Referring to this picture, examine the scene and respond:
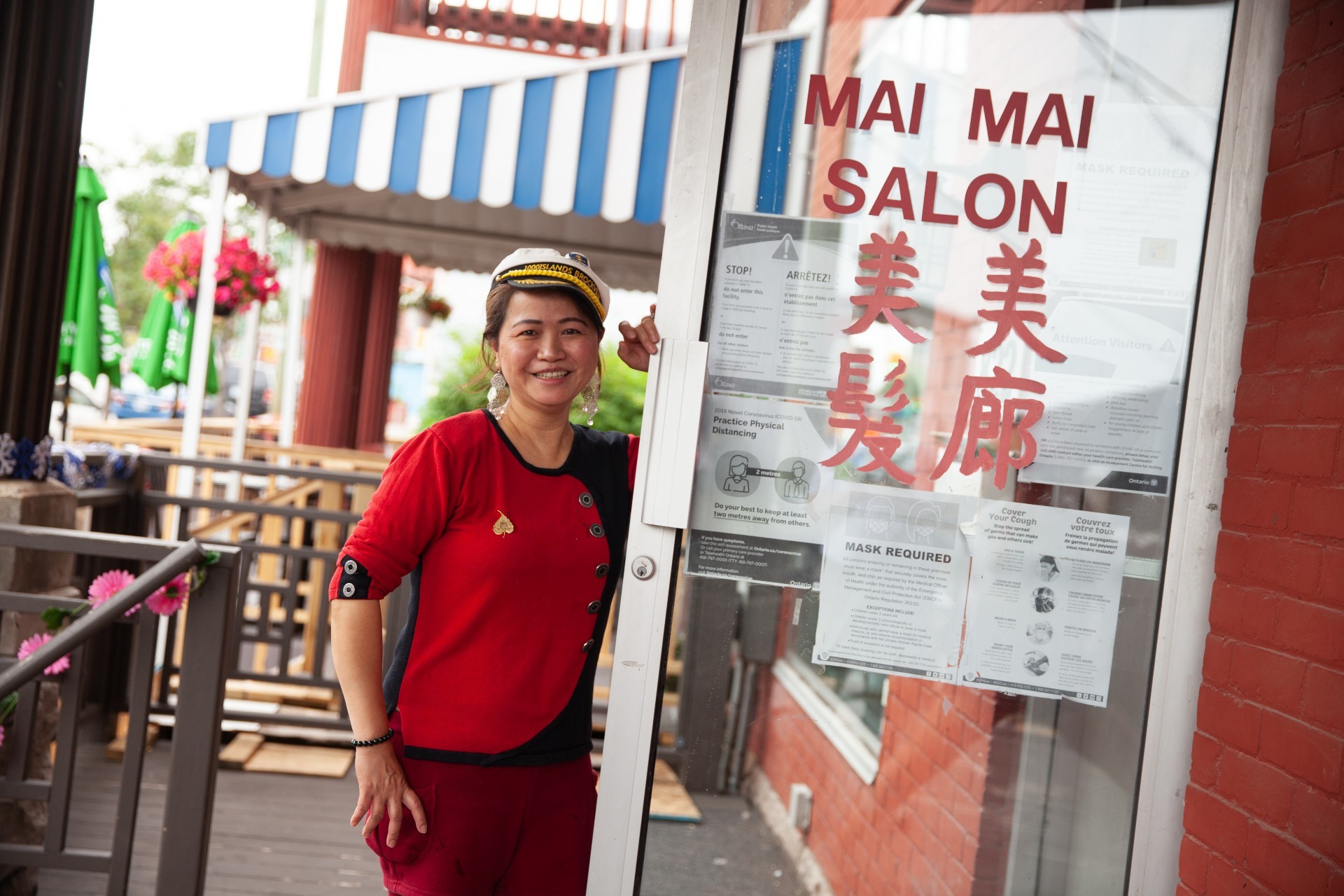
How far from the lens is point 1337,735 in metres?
1.51

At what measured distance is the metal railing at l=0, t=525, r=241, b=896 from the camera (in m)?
2.45

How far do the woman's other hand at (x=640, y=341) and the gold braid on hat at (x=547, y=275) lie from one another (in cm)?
10

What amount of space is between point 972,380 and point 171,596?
1.91 meters

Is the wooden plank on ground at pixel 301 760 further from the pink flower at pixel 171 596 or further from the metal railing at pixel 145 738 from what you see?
the pink flower at pixel 171 596

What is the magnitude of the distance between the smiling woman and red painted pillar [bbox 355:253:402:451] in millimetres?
9243

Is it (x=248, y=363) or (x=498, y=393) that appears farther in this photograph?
(x=248, y=363)

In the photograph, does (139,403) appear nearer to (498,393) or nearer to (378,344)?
(378,344)

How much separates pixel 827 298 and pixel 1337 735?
3.41 ft

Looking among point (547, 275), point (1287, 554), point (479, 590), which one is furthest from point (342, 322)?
point (1287, 554)

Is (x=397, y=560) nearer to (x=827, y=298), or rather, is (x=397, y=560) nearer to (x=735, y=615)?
(x=735, y=615)

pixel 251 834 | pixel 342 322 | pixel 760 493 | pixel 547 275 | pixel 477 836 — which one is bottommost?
pixel 251 834

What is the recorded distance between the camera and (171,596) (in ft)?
8.09

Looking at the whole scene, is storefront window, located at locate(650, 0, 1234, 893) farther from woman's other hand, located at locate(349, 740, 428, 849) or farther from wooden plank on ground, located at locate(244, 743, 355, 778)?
wooden plank on ground, located at locate(244, 743, 355, 778)

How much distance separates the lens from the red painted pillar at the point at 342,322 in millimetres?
9617
